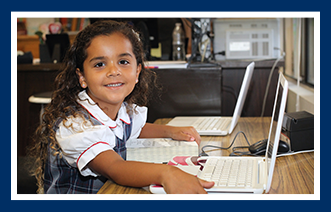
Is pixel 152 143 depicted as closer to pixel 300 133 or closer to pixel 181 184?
pixel 181 184

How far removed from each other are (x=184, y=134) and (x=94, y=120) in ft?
1.02

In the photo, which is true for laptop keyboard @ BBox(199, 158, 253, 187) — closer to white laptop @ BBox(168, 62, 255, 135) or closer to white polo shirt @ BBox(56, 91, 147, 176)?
white polo shirt @ BBox(56, 91, 147, 176)

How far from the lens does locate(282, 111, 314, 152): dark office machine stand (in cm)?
104

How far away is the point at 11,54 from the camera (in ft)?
2.41

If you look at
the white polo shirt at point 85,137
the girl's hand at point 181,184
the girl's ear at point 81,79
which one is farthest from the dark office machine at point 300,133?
the girl's ear at point 81,79

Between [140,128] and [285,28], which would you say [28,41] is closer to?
[285,28]

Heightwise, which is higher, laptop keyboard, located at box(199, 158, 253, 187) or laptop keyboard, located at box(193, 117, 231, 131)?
laptop keyboard, located at box(193, 117, 231, 131)

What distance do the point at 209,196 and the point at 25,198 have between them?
35cm

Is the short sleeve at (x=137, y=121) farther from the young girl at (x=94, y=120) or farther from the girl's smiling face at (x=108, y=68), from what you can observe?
the girl's smiling face at (x=108, y=68)

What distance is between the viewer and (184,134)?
113 centimetres

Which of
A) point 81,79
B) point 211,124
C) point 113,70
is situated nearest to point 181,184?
point 113,70

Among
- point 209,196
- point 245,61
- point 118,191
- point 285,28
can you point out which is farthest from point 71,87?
point 285,28

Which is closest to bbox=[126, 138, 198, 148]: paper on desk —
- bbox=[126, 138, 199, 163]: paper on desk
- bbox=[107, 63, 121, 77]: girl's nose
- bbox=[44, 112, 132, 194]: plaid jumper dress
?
bbox=[126, 138, 199, 163]: paper on desk

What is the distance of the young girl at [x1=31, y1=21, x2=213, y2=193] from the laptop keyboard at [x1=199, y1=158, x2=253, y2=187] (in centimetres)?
14
